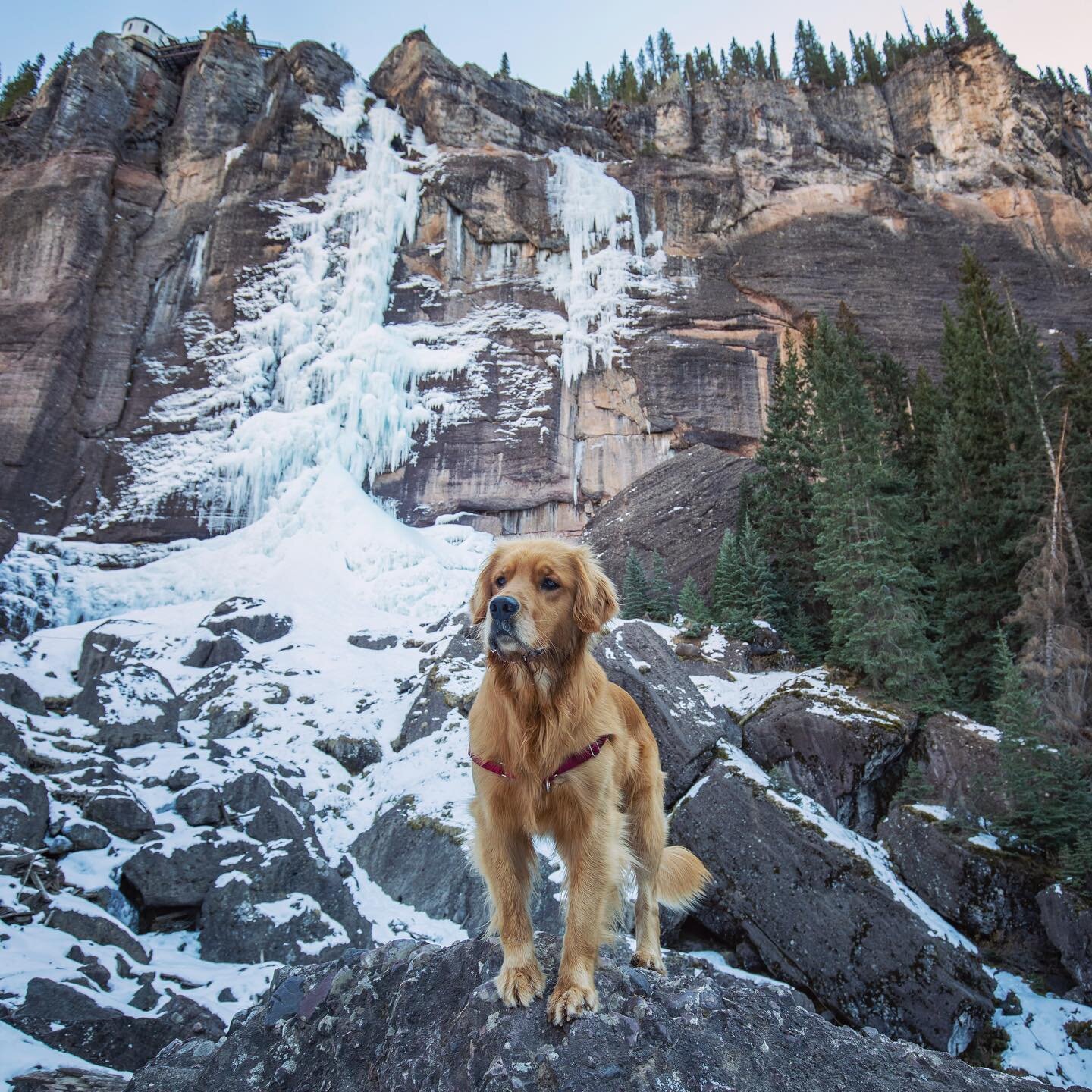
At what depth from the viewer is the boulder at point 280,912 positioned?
297 inches

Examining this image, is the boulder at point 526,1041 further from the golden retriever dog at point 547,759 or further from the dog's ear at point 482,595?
the dog's ear at point 482,595

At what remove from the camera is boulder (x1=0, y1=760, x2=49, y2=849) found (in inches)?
299

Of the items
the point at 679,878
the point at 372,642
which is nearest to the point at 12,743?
the point at 372,642

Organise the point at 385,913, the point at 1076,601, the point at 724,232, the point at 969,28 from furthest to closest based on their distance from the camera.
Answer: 1. the point at 969,28
2. the point at 724,232
3. the point at 1076,601
4. the point at 385,913

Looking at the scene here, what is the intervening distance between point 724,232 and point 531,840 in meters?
31.1

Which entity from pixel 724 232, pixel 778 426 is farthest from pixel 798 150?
pixel 778 426

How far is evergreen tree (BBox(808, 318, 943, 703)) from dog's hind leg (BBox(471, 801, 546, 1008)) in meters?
10.5

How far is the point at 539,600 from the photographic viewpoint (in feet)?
7.76

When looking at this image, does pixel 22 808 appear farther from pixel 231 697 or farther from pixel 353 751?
pixel 231 697

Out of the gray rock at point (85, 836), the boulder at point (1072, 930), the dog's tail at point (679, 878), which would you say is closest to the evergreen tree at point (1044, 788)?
the boulder at point (1072, 930)

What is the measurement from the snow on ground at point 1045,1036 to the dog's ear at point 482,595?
25.9ft

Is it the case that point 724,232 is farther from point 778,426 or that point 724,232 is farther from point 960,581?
point 960,581

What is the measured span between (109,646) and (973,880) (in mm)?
17340

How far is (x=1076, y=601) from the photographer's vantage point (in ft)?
43.6
